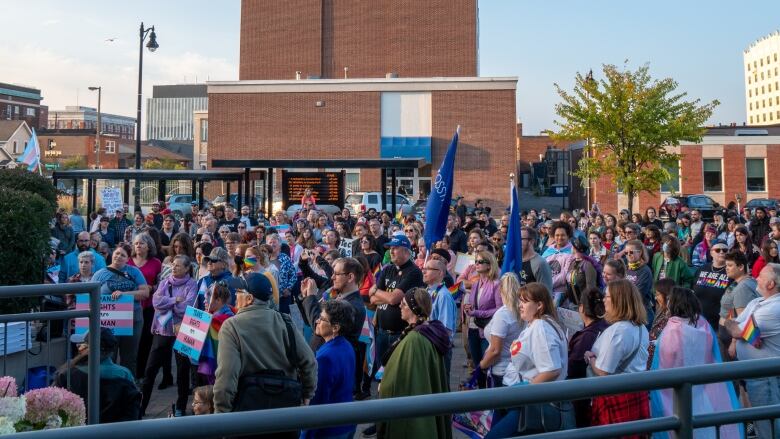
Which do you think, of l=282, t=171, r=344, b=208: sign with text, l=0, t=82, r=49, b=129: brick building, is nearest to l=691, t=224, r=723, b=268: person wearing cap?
l=282, t=171, r=344, b=208: sign with text

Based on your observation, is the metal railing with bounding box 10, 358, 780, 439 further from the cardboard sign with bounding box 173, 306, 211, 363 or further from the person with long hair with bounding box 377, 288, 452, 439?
the cardboard sign with bounding box 173, 306, 211, 363

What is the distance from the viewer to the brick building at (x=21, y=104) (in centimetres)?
10112

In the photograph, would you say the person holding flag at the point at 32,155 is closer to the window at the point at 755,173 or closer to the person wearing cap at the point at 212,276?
the person wearing cap at the point at 212,276

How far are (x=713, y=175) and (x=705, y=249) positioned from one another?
30942mm

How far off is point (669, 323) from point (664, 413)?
198 cm

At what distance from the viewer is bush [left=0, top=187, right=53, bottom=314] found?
812 centimetres

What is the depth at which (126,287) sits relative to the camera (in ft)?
26.3

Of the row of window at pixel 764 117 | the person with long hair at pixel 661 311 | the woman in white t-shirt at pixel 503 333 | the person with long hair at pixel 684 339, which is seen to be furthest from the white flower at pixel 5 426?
the row of window at pixel 764 117

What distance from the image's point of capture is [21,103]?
341 feet

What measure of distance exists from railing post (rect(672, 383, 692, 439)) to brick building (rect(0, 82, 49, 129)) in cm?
11166

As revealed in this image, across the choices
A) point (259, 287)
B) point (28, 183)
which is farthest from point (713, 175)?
point (259, 287)

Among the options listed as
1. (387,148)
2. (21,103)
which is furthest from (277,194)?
(21,103)

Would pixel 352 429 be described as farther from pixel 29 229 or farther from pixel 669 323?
pixel 29 229

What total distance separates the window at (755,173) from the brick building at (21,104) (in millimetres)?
94291
